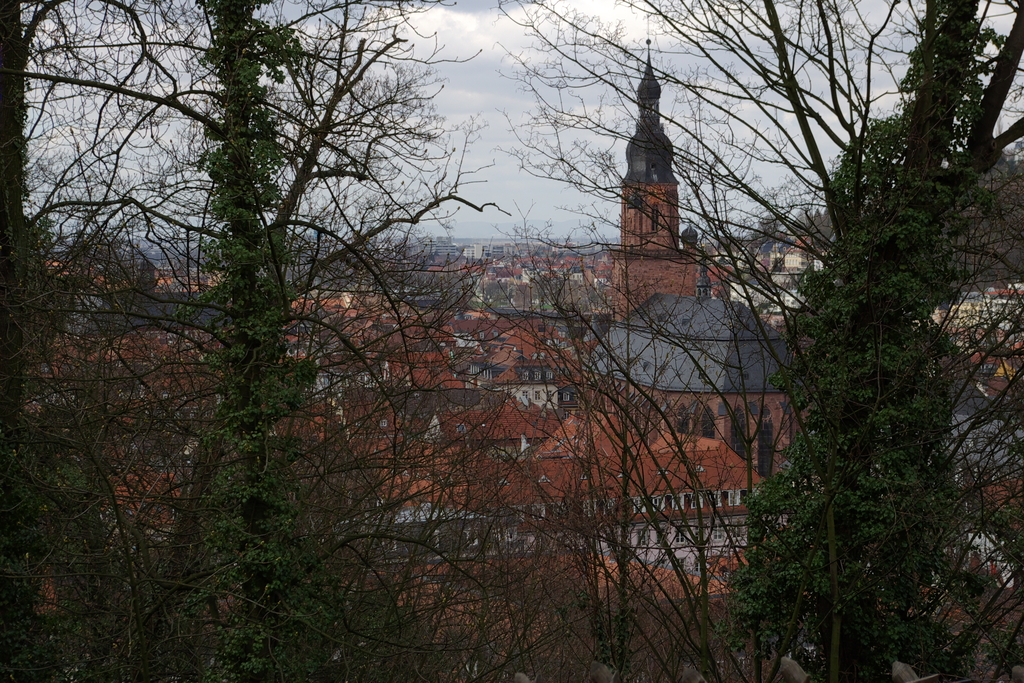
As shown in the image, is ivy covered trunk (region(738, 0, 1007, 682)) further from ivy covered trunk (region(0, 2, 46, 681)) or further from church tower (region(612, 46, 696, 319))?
ivy covered trunk (region(0, 2, 46, 681))

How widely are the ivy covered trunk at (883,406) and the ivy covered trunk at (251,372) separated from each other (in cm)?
449

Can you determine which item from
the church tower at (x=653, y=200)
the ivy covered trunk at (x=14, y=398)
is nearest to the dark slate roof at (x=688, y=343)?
the church tower at (x=653, y=200)

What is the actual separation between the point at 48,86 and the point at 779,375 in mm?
6975

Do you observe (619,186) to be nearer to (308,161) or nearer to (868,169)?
(868,169)

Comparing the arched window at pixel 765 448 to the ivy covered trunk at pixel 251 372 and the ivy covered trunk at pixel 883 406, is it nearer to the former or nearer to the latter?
the ivy covered trunk at pixel 883 406

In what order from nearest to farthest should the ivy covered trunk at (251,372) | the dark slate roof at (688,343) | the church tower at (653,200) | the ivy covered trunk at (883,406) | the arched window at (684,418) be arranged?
the ivy covered trunk at (251,372) < the ivy covered trunk at (883,406) < the church tower at (653,200) < the dark slate roof at (688,343) < the arched window at (684,418)

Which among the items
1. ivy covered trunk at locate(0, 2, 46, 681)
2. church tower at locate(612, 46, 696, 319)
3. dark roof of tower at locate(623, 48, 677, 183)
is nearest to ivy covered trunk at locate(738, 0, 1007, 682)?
church tower at locate(612, 46, 696, 319)

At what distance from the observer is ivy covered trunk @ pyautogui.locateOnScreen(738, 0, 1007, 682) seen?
8344 millimetres

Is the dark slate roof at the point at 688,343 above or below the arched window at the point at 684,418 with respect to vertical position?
above

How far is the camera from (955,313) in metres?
8.77

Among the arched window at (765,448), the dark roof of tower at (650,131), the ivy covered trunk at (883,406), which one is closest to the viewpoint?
the ivy covered trunk at (883,406)

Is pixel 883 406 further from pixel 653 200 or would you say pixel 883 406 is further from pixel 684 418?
pixel 684 418

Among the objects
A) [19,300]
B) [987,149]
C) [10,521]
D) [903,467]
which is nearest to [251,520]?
[10,521]

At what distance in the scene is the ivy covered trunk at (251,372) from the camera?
7.44 m
